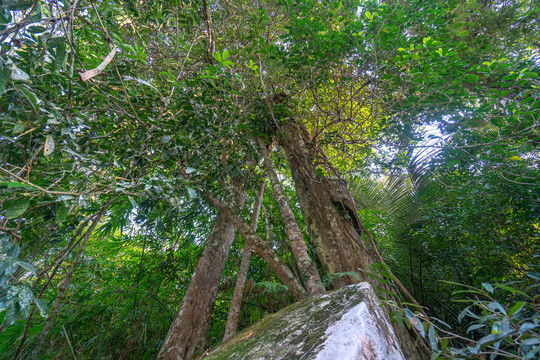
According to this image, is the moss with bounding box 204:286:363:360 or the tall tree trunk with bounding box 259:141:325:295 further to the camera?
the tall tree trunk with bounding box 259:141:325:295

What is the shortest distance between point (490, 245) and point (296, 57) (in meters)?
2.86

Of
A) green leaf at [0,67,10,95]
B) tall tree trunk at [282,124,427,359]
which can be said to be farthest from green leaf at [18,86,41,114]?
tall tree trunk at [282,124,427,359]

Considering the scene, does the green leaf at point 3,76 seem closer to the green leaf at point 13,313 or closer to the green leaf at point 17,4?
the green leaf at point 17,4

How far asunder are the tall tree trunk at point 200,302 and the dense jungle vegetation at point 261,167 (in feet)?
0.06

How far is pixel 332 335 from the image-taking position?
2.07 feet

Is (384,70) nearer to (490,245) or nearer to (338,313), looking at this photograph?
(490,245)

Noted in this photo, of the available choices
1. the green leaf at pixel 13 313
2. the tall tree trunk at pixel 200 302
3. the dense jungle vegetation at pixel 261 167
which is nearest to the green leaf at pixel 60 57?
the dense jungle vegetation at pixel 261 167

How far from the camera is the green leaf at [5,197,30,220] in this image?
1.00 metres

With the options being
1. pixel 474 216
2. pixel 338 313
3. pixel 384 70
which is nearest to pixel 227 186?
pixel 338 313

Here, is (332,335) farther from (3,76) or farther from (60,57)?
(60,57)

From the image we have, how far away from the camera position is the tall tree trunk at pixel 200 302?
7.14 ft

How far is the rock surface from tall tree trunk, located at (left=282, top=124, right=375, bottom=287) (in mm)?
1221

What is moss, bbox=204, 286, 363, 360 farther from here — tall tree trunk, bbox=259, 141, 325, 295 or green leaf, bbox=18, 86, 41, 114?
green leaf, bbox=18, 86, 41, 114

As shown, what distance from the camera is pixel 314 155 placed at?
9.85ft
